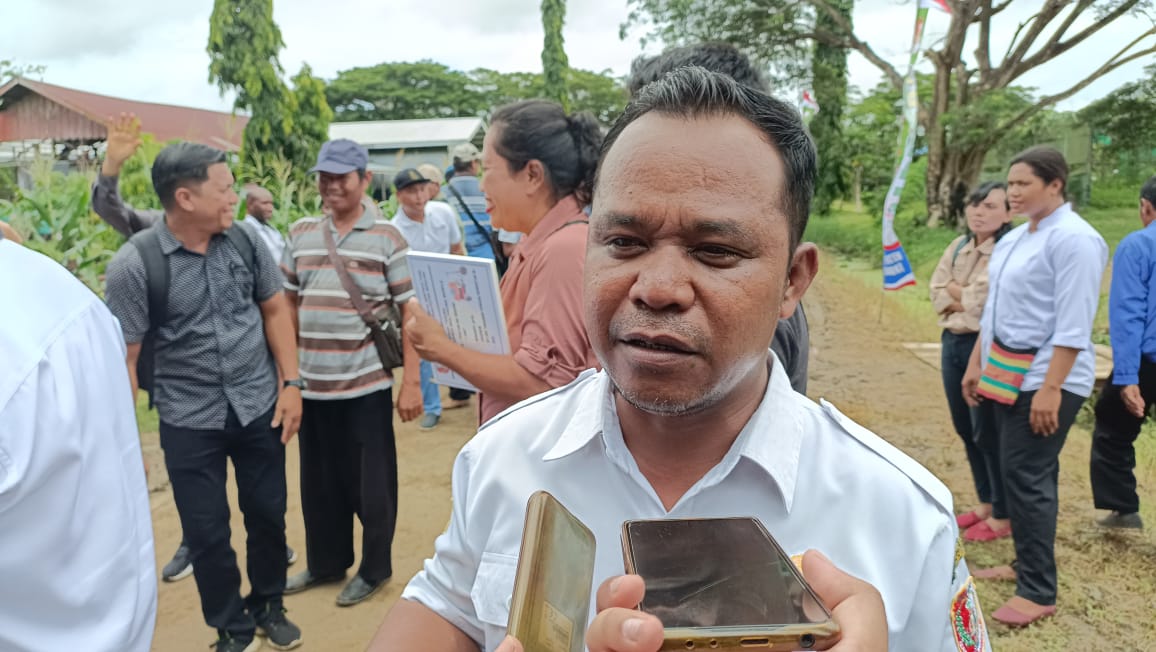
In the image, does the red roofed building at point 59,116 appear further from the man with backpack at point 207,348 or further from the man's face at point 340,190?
the man with backpack at point 207,348

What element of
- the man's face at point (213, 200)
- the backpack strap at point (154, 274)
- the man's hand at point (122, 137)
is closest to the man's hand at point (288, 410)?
the backpack strap at point (154, 274)

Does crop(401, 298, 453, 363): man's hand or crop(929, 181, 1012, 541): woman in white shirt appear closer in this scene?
crop(401, 298, 453, 363): man's hand

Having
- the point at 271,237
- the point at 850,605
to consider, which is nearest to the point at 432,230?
the point at 271,237

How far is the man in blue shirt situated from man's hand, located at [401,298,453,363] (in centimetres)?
326

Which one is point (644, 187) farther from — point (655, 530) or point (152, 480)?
point (152, 480)

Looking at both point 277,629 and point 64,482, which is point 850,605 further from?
point 277,629

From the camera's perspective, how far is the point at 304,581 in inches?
141

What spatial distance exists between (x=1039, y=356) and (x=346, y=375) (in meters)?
2.93

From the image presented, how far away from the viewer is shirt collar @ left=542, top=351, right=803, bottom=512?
1019 mm

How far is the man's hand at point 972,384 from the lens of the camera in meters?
3.59

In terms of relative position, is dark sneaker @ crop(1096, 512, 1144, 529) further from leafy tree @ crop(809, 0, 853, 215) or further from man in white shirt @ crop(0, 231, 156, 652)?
leafy tree @ crop(809, 0, 853, 215)

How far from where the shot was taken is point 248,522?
10.3ft

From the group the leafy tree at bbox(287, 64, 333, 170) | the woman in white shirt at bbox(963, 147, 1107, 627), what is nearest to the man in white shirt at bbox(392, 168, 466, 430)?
the woman in white shirt at bbox(963, 147, 1107, 627)

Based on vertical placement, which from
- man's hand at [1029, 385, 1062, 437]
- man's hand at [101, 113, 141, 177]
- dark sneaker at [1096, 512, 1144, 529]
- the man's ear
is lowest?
dark sneaker at [1096, 512, 1144, 529]
